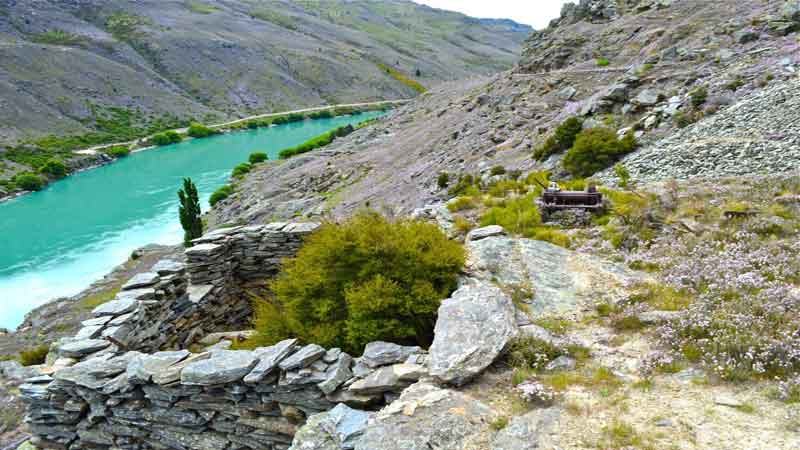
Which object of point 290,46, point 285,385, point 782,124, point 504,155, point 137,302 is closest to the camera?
point 285,385

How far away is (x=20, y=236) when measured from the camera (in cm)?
4472

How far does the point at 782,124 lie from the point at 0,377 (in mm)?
23023

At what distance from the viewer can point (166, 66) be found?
12169 centimetres

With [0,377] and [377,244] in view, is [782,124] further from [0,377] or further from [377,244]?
[0,377]

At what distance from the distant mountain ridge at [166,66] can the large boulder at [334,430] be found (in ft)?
285

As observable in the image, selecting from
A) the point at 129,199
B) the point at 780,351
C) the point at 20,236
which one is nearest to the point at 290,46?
the point at 129,199

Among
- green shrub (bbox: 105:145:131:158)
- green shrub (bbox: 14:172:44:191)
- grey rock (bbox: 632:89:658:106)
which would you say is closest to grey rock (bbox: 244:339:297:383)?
grey rock (bbox: 632:89:658:106)

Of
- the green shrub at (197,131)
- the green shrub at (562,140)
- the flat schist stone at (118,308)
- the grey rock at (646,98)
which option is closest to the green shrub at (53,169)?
the green shrub at (197,131)

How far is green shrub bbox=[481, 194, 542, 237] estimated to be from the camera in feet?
40.0

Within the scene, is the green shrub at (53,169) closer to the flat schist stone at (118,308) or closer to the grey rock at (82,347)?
the flat schist stone at (118,308)

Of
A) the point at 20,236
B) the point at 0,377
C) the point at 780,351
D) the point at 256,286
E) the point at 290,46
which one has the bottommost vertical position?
the point at 20,236

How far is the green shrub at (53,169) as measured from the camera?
63500mm

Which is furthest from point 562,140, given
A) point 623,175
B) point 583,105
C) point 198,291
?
point 198,291

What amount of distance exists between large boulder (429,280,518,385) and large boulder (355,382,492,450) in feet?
1.27
